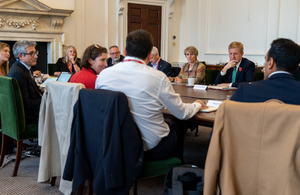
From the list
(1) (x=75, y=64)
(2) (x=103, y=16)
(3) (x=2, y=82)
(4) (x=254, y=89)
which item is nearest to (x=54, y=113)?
(3) (x=2, y=82)

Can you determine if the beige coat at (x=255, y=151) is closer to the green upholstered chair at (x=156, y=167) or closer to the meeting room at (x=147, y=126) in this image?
the meeting room at (x=147, y=126)

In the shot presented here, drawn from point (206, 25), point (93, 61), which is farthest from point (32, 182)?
point (206, 25)

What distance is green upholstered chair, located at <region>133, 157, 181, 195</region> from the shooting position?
172 centimetres

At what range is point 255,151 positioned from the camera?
1195 mm

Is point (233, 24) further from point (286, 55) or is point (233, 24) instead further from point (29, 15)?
point (286, 55)

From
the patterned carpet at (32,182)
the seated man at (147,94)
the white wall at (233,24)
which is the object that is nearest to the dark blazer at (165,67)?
the patterned carpet at (32,182)

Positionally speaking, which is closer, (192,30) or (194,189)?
(194,189)

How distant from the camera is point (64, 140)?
2.11 meters

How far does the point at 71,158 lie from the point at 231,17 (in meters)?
5.80

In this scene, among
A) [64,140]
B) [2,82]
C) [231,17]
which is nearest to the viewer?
[64,140]

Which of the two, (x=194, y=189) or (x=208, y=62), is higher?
(x=208, y=62)

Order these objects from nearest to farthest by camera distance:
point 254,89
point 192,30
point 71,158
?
point 254,89 → point 71,158 → point 192,30

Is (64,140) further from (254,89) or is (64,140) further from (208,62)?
(208,62)

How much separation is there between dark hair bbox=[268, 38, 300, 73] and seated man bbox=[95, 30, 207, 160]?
56cm
